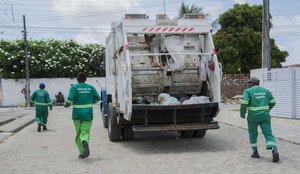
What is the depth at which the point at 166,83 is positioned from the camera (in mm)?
10516

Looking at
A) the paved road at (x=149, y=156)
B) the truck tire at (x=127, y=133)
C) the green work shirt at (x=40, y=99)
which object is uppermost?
the green work shirt at (x=40, y=99)

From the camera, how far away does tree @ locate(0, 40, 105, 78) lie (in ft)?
128

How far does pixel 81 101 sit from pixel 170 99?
2.12m

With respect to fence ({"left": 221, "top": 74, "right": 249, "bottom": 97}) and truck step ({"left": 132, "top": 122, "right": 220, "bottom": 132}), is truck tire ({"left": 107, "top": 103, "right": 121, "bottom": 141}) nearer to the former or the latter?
truck step ({"left": 132, "top": 122, "right": 220, "bottom": 132})

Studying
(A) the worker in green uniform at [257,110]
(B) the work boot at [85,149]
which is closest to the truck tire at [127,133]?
(B) the work boot at [85,149]

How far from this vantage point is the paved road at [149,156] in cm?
764

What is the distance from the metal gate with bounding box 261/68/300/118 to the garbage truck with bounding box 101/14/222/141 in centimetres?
707

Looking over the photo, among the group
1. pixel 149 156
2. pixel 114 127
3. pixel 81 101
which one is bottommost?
pixel 149 156

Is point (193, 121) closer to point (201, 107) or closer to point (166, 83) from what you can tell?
point (201, 107)

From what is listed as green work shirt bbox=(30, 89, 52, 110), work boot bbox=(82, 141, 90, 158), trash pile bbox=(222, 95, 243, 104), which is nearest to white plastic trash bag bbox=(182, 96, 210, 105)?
work boot bbox=(82, 141, 90, 158)

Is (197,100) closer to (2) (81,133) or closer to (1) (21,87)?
(2) (81,133)

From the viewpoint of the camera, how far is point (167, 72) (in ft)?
33.9

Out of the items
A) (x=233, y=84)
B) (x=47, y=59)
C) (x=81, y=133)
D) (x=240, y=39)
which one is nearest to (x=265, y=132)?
(x=81, y=133)

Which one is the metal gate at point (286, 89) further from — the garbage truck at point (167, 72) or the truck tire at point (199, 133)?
the garbage truck at point (167, 72)
